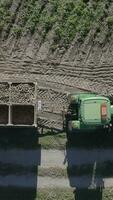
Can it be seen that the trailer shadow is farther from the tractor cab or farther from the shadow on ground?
the tractor cab

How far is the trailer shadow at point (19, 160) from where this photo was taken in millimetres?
15812

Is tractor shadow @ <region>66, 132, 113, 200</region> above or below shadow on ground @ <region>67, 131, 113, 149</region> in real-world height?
below

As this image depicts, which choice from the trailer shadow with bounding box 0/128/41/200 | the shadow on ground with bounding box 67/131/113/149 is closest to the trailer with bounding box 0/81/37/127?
the trailer shadow with bounding box 0/128/41/200

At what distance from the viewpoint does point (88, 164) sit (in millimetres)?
15898

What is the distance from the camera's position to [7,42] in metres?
15.9

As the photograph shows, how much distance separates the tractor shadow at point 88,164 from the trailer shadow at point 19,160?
1.03 m

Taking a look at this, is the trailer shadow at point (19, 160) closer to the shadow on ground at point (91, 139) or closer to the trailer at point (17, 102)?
the trailer at point (17, 102)

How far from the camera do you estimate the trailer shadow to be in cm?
1581

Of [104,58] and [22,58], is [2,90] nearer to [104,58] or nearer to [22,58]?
[22,58]

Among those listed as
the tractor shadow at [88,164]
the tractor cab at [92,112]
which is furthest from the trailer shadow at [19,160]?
the tractor cab at [92,112]

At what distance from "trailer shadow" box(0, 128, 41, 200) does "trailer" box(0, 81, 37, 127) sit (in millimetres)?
724

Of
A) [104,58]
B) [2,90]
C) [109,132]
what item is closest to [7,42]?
[2,90]

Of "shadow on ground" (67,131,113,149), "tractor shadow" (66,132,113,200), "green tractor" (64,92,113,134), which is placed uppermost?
"green tractor" (64,92,113,134)

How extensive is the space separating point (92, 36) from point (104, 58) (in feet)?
2.47
